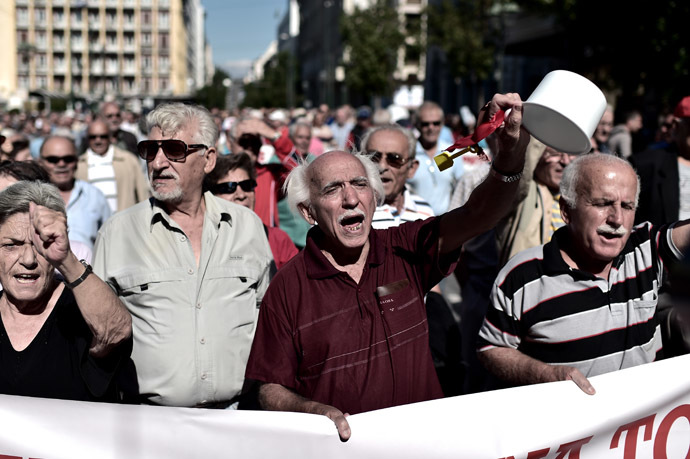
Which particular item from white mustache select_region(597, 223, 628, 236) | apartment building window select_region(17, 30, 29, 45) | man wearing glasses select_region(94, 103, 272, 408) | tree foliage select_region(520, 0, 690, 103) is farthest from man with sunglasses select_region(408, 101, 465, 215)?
apartment building window select_region(17, 30, 29, 45)

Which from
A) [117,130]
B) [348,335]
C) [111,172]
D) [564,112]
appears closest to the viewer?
[564,112]

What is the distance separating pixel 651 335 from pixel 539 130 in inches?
45.9

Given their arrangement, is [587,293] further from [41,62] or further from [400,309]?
[41,62]

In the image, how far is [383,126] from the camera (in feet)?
18.2

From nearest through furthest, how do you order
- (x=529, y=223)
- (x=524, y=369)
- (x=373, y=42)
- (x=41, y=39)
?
(x=524, y=369)
(x=529, y=223)
(x=373, y=42)
(x=41, y=39)

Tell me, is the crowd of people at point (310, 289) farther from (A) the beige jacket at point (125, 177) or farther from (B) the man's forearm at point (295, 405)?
(A) the beige jacket at point (125, 177)

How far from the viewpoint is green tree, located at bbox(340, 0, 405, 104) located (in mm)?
38062

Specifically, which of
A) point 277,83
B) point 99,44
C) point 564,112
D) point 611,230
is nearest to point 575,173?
point 611,230

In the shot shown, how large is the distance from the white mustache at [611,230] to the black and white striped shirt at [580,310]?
0.43 feet

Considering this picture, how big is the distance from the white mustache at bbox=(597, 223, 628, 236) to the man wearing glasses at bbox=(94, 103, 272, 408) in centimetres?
152

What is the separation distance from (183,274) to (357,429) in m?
1.13

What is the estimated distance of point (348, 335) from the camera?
2951 millimetres

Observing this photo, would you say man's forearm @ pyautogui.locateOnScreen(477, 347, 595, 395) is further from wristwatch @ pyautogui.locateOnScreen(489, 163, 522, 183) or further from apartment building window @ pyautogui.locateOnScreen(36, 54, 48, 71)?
apartment building window @ pyautogui.locateOnScreen(36, 54, 48, 71)

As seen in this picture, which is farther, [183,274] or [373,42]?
[373,42]
